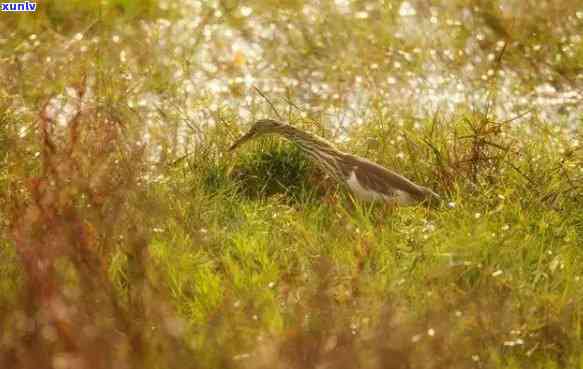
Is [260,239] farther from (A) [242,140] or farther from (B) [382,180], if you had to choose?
(A) [242,140]

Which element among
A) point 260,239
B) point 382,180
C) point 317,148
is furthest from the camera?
point 317,148

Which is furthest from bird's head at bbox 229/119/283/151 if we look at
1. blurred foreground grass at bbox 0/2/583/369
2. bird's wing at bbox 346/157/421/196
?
bird's wing at bbox 346/157/421/196

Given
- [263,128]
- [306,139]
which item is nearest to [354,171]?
[306,139]

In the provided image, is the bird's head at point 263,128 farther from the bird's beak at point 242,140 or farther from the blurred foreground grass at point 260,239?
the blurred foreground grass at point 260,239

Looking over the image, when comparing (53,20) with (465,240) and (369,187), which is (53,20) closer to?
(369,187)

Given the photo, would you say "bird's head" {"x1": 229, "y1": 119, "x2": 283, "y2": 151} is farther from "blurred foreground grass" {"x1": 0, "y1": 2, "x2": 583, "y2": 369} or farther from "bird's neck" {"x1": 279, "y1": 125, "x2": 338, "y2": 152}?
"blurred foreground grass" {"x1": 0, "y1": 2, "x2": 583, "y2": 369}

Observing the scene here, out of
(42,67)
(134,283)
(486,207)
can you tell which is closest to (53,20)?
(42,67)

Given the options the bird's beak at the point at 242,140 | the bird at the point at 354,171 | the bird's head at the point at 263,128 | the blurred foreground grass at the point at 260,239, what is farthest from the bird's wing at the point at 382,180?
the bird's beak at the point at 242,140
